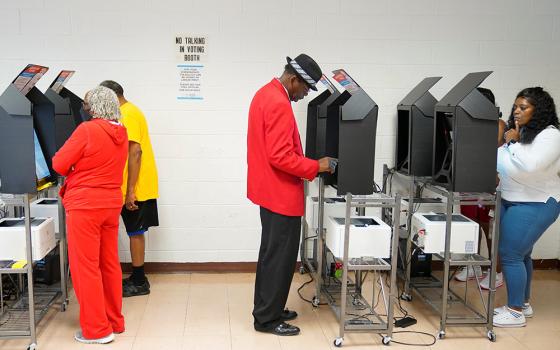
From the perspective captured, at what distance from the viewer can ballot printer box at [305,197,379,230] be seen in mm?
3938

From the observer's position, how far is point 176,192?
176 inches

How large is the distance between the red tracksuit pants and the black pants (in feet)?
2.83

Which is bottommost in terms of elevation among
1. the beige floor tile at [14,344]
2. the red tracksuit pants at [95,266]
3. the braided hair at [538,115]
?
the beige floor tile at [14,344]

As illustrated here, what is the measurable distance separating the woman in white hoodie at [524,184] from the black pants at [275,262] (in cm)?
138

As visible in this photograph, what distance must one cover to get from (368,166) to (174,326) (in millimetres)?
1589

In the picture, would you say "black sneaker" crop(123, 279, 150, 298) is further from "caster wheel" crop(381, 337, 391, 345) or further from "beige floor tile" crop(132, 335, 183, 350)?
"caster wheel" crop(381, 337, 391, 345)

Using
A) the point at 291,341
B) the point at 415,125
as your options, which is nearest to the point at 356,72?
the point at 415,125

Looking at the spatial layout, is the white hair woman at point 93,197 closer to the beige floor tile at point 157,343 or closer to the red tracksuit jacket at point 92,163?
the red tracksuit jacket at point 92,163

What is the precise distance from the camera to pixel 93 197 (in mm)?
3027

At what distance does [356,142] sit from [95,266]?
1.65 m

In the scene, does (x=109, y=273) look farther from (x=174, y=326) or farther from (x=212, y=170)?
(x=212, y=170)

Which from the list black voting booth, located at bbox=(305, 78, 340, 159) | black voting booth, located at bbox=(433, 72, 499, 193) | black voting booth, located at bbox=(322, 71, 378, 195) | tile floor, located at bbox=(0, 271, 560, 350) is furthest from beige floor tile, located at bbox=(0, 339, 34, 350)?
black voting booth, located at bbox=(433, 72, 499, 193)

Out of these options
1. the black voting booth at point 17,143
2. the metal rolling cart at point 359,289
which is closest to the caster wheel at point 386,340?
the metal rolling cart at point 359,289

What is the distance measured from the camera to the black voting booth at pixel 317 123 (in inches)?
152
